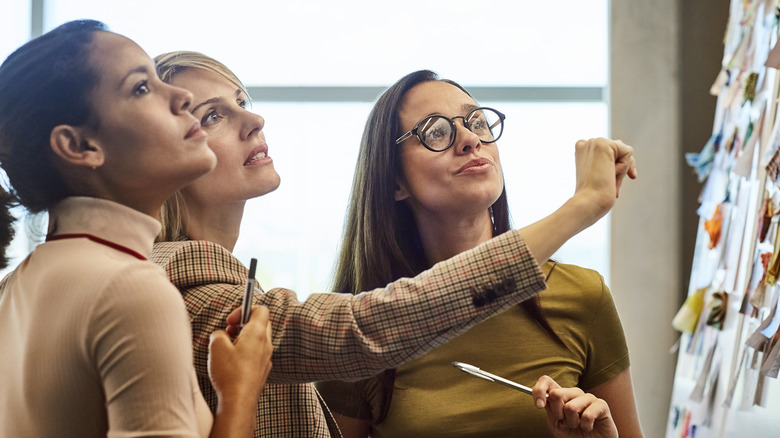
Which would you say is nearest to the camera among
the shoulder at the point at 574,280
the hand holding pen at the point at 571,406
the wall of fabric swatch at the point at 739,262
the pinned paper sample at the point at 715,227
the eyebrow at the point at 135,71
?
the eyebrow at the point at 135,71

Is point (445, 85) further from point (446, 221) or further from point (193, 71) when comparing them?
point (193, 71)

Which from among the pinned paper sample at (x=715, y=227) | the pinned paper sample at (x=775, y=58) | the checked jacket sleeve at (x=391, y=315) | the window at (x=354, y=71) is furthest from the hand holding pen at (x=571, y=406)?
the window at (x=354, y=71)

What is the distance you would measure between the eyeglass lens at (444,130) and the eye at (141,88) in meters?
0.76

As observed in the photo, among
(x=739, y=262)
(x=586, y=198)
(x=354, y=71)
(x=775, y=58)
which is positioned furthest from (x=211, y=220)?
(x=354, y=71)

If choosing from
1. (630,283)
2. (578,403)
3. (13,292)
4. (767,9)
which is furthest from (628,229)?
(13,292)

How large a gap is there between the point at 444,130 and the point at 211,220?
49cm

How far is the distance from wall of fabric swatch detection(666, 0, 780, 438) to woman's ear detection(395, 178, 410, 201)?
2.83 feet

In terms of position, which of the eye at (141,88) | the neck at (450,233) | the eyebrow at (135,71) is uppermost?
the eyebrow at (135,71)

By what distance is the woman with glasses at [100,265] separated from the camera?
2.33 feet

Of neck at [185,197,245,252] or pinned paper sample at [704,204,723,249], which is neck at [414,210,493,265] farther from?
pinned paper sample at [704,204,723,249]

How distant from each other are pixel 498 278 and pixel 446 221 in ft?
2.09

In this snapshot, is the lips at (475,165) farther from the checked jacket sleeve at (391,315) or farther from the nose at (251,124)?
the checked jacket sleeve at (391,315)

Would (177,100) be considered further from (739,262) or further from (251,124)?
(739,262)

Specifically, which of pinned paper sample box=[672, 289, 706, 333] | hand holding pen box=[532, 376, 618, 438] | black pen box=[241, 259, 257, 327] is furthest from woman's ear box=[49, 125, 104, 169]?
pinned paper sample box=[672, 289, 706, 333]
